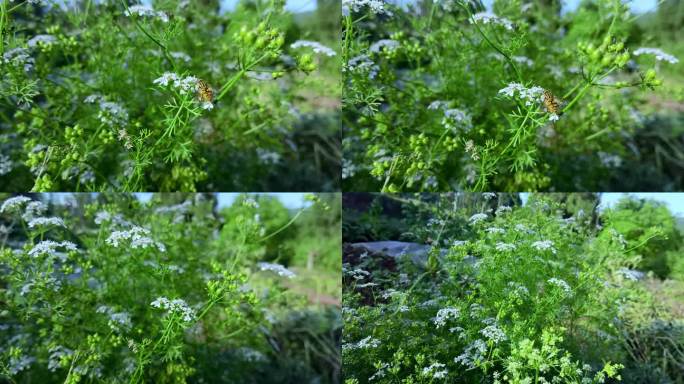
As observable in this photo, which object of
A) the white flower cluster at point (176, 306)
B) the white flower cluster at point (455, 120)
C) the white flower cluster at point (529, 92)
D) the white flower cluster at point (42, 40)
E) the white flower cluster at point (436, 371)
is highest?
the white flower cluster at point (42, 40)

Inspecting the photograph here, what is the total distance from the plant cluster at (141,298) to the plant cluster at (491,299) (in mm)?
366

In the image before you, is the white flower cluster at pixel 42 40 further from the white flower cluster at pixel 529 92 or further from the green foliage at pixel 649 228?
the green foliage at pixel 649 228

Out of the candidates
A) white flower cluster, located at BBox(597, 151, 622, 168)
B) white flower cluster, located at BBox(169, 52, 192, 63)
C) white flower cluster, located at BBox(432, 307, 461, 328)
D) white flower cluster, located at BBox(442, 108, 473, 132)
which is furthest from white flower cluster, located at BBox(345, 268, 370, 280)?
white flower cluster, located at BBox(597, 151, 622, 168)

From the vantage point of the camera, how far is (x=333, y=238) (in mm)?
3670

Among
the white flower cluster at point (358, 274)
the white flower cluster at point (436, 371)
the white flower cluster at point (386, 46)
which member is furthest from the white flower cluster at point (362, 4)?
the white flower cluster at point (436, 371)

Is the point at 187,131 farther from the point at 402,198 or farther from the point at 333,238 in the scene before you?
the point at 333,238

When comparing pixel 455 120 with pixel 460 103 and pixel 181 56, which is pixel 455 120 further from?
pixel 181 56

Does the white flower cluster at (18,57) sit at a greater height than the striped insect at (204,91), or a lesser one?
greater

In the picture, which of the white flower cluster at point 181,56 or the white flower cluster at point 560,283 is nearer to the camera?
the white flower cluster at point 560,283

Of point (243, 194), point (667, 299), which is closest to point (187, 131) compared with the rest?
point (243, 194)

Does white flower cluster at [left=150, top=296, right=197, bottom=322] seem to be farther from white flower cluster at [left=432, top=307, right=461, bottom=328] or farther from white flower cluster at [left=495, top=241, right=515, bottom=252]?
white flower cluster at [left=495, top=241, right=515, bottom=252]

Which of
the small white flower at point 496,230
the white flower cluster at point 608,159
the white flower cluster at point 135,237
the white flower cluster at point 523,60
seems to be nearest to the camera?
the white flower cluster at point 135,237

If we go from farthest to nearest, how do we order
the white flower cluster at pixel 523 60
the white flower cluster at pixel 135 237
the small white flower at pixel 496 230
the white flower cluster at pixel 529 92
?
1. the white flower cluster at pixel 523 60
2. the small white flower at pixel 496 230
3. the white flower cluster at pixel 135 237
4. the white flower cluster at pixel 529 92

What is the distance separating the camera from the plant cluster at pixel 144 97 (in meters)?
2.30
